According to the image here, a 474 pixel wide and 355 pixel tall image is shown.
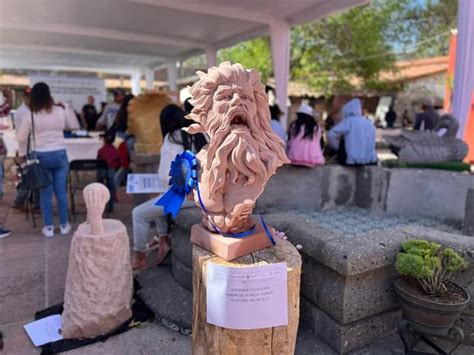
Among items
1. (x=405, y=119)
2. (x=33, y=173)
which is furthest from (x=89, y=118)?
(x=405, y=119)

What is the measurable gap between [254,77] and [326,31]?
16946 mm

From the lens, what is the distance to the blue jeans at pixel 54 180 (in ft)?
13.2

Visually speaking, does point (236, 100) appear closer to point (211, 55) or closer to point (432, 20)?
point (211, 55)

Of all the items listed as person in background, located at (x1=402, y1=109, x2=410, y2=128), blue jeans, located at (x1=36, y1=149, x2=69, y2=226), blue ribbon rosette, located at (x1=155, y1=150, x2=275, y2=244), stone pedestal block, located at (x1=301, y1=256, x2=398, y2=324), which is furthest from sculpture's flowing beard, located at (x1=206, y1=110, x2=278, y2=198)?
person in background, located at (x1=402, y1=109, x2=410, y2=128)

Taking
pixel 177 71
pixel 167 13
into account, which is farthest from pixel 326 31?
pixel 167 13

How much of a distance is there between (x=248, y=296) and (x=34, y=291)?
239 cm

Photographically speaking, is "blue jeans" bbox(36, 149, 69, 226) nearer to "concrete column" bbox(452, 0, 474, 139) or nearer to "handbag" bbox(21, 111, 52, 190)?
"handbag" bbox(21, 111, 52, 190)

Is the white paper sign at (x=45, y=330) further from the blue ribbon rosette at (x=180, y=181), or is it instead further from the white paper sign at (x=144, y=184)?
the blue ribbon rosette at (x=180, y=181)

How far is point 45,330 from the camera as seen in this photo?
255 centimetres

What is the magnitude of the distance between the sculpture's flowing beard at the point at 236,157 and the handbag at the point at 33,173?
2.88 m

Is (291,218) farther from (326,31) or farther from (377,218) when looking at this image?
(326,31)

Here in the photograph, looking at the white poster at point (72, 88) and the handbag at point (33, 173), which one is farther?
the white poster at point (72, 88)

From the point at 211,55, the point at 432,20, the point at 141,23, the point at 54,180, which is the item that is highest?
the point at 432,20

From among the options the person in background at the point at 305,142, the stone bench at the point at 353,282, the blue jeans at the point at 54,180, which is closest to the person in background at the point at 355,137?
the person in background at the point at 305,142
